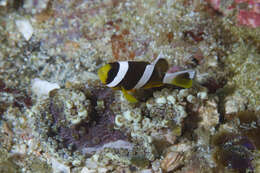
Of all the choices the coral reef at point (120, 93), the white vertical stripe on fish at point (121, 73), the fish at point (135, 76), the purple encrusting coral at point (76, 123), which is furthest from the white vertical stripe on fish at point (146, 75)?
the purple encrusting coral at point (76, 123)

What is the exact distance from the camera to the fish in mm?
2254

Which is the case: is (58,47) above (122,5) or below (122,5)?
below

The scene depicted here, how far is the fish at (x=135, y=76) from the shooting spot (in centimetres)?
225

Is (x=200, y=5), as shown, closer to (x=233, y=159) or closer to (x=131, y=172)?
(x=233, y=159)

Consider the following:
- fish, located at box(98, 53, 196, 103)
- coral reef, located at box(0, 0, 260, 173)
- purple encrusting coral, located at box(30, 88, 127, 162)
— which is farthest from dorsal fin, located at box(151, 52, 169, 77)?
purple encrusting coral, located at box(30, 88, 127, 162)

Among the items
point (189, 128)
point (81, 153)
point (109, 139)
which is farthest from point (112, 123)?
point (189, 128)

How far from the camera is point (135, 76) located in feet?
7.65

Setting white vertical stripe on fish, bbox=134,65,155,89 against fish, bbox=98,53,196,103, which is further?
white vertical stripe on fish, bbox=134,65,155,89

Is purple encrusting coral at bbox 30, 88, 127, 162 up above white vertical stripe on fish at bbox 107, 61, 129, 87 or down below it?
below

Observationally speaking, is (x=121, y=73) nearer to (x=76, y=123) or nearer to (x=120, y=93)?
(x=120, y=93)

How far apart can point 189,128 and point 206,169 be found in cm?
58

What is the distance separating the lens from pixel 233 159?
242 cm

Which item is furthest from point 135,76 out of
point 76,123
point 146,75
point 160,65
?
point 76,123

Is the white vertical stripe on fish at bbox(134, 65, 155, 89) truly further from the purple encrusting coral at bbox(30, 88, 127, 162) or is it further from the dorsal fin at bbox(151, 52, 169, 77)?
the purple encrusting coral at bbox(30, 88, 127, 162)
